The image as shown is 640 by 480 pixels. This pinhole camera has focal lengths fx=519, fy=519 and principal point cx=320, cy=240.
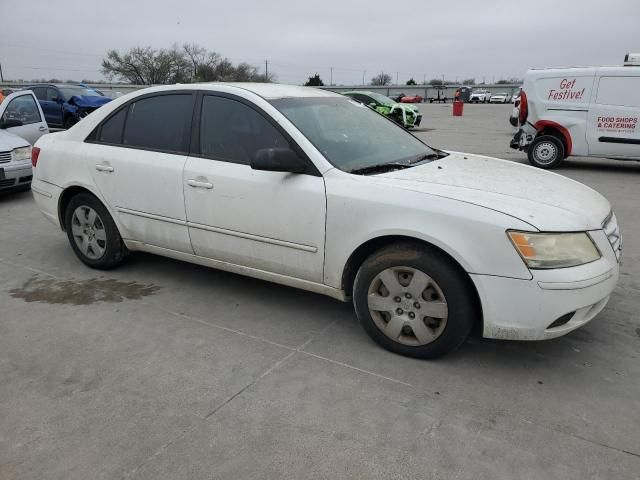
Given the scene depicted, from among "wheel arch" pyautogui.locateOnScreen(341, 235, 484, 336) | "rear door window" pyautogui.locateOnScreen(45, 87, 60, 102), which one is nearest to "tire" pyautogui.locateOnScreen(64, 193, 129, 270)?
"wheel arch" pyautogui.locateOnScreen(341, 235, 484, 336)

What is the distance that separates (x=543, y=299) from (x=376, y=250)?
0.98m

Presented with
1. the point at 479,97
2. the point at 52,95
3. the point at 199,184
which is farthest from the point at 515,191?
the point at 479,97

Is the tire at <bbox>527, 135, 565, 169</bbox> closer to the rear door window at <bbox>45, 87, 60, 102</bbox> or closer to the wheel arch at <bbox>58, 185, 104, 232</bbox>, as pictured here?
the wheel arch at <bbox>58, 185, 104, 232</bbox>

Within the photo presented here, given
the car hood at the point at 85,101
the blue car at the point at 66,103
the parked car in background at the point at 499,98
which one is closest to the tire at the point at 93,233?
the blue car at the point at 66,103

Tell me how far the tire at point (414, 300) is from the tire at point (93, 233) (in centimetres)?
236

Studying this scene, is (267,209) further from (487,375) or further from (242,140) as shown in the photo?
(487,375)

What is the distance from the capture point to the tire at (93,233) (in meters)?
4.44

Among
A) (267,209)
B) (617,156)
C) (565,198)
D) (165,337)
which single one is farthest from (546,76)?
(165,337)

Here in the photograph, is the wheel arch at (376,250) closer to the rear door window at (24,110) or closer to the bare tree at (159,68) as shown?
the rear door window at (24,110)

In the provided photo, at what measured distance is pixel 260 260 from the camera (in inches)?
141

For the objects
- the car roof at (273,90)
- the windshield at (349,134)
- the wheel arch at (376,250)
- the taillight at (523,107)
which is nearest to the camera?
the wheel arch at (376,250)

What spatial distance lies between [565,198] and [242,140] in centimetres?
214

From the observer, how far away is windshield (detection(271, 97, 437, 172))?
3471 mm

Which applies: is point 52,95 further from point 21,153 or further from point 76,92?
point 21,153
